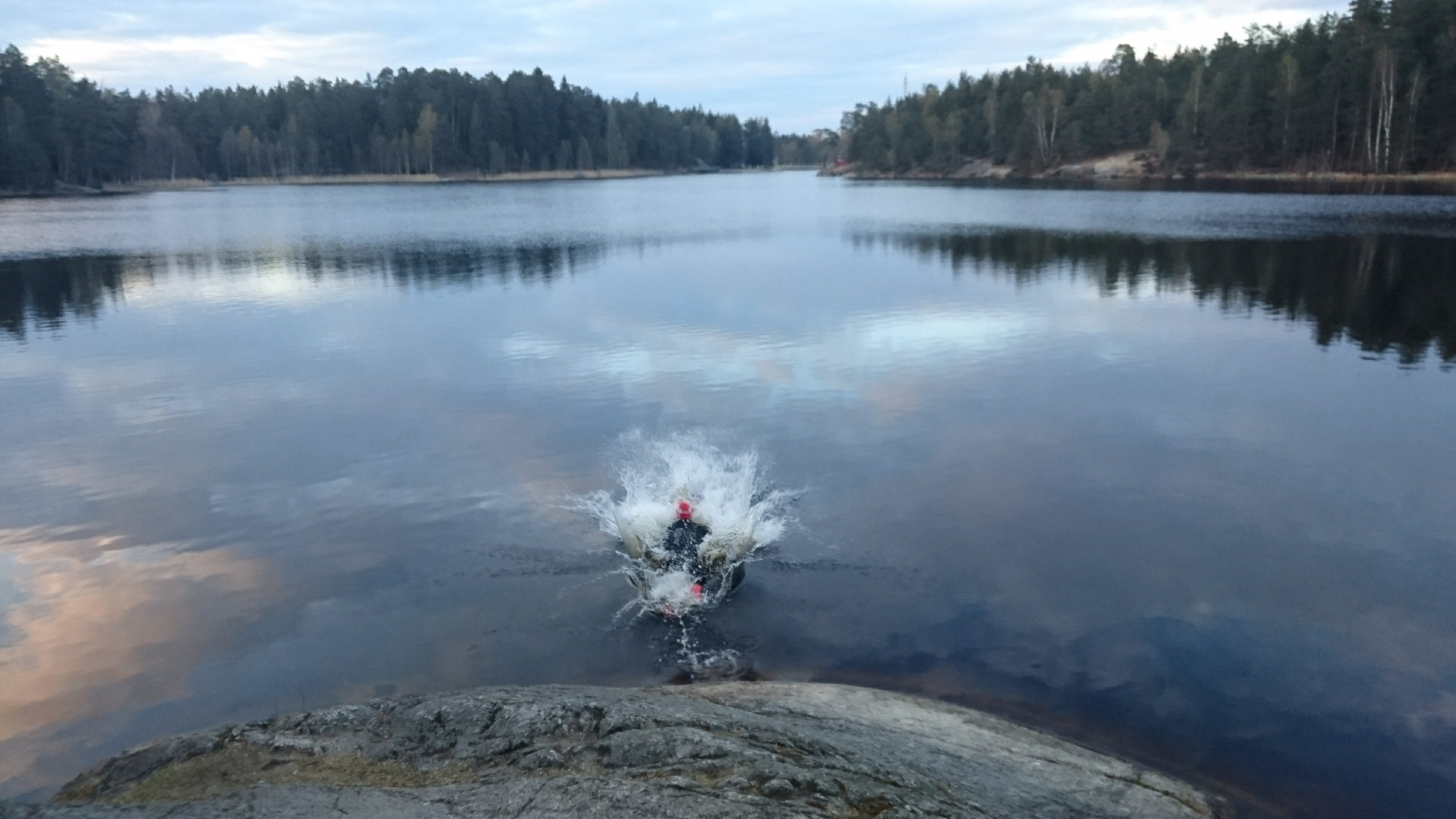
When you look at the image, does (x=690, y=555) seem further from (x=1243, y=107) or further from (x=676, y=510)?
(x=1243, y=107)

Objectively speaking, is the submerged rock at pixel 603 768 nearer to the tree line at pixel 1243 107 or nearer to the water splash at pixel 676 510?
the water splash at pixel 676 510

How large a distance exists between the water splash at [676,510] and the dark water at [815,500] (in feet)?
1.52

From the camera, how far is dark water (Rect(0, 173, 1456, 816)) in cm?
1270

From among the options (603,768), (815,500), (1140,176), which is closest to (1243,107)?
(1140,176)

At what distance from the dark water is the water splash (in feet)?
1.52

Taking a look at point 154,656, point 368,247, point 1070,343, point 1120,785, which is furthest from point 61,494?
point 368,247

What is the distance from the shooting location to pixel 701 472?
19.9 m

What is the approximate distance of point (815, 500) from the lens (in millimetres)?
19125

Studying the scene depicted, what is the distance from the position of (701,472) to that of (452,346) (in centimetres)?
1696

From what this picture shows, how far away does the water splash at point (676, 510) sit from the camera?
15156 millimetres

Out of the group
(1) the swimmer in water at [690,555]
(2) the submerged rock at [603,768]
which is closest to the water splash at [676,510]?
(1) the swimmer in water at [690,555]

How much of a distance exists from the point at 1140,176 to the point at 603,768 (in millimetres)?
145474

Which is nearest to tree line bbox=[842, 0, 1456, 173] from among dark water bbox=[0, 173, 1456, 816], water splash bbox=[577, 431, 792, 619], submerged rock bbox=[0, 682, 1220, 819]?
dark water bbox=[0, 173, 1456, 816]

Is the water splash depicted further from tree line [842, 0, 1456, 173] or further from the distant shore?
tree line [842, 0, 1456, 173]
